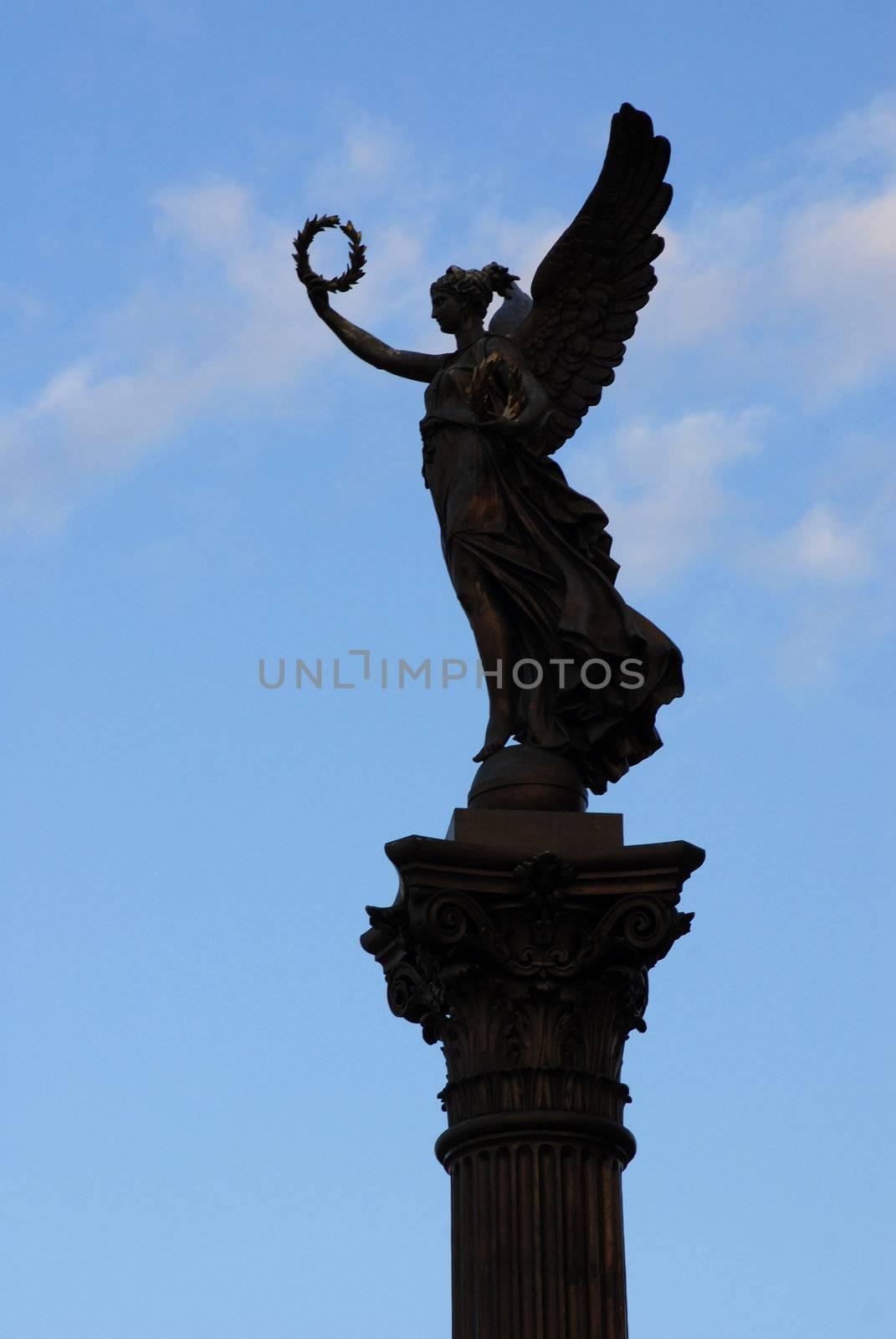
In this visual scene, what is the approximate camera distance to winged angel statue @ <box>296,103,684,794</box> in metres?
16.3

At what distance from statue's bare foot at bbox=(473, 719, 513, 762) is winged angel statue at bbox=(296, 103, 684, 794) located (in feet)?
0.04

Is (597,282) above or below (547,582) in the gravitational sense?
above

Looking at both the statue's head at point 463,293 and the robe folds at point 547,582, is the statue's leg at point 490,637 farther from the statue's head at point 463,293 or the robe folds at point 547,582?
the statue's head at point 463,293

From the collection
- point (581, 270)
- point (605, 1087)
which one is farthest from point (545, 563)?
point (605, 1087)

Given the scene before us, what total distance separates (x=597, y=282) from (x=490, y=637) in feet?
10.7

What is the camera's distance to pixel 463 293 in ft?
57.3

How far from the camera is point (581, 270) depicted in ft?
58.6

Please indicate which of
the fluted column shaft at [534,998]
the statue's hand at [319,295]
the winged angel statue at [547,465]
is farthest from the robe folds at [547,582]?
the fluted column shaft at [534,998]

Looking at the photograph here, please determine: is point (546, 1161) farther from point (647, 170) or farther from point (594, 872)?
point (647, 170)

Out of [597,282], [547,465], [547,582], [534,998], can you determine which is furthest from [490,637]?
[597,282]

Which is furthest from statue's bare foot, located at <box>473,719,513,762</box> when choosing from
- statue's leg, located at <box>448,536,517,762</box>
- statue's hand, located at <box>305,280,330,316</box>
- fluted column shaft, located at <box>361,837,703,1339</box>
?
statue's hand, located at <box>305,280,330,316</box>

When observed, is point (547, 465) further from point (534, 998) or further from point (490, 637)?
point (534, 998)

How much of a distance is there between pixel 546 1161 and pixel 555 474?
210 inches

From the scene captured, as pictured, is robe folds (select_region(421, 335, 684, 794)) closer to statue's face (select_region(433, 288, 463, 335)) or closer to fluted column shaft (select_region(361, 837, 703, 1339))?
Result: statue's face (select_region(433, 288, 463, 335))
